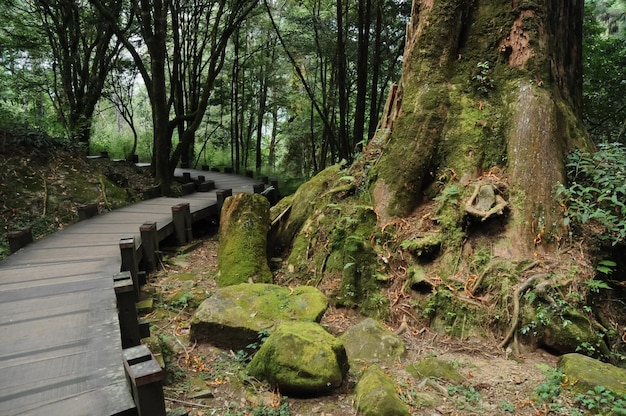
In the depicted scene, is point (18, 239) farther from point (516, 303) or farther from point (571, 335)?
point (571, 335)

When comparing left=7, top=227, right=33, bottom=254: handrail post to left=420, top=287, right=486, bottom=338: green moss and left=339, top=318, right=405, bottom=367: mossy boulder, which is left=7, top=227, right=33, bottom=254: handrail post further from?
left=420, top=287, right=486, bottom=338: green moss

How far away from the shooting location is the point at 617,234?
479 centimetres

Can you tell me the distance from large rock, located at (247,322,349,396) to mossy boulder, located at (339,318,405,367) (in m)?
0.54

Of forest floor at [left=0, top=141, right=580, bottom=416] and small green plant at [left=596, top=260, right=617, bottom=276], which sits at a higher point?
small green plant at [left=596, top=260, right=617, bottom=276]

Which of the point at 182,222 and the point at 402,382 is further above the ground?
the point at 182,222

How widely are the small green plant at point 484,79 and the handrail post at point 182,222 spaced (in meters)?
6.36

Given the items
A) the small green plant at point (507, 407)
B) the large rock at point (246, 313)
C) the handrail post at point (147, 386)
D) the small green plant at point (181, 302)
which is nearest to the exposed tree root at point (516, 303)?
the small green plant at point (507, 407)

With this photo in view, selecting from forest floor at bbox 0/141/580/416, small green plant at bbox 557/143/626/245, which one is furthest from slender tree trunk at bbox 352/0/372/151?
forest floor at bbox 0/141/580/416

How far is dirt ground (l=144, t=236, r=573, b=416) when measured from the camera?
141 inches

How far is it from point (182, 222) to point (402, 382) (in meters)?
6.55

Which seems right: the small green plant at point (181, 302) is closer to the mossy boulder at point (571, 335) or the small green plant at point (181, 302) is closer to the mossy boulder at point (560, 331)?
the mossy boulder at point (560, 331)

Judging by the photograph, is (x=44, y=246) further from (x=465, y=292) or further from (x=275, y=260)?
(x=465, y=292)

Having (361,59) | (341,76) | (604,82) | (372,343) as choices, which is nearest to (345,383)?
(372,343)

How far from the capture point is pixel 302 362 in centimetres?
379
